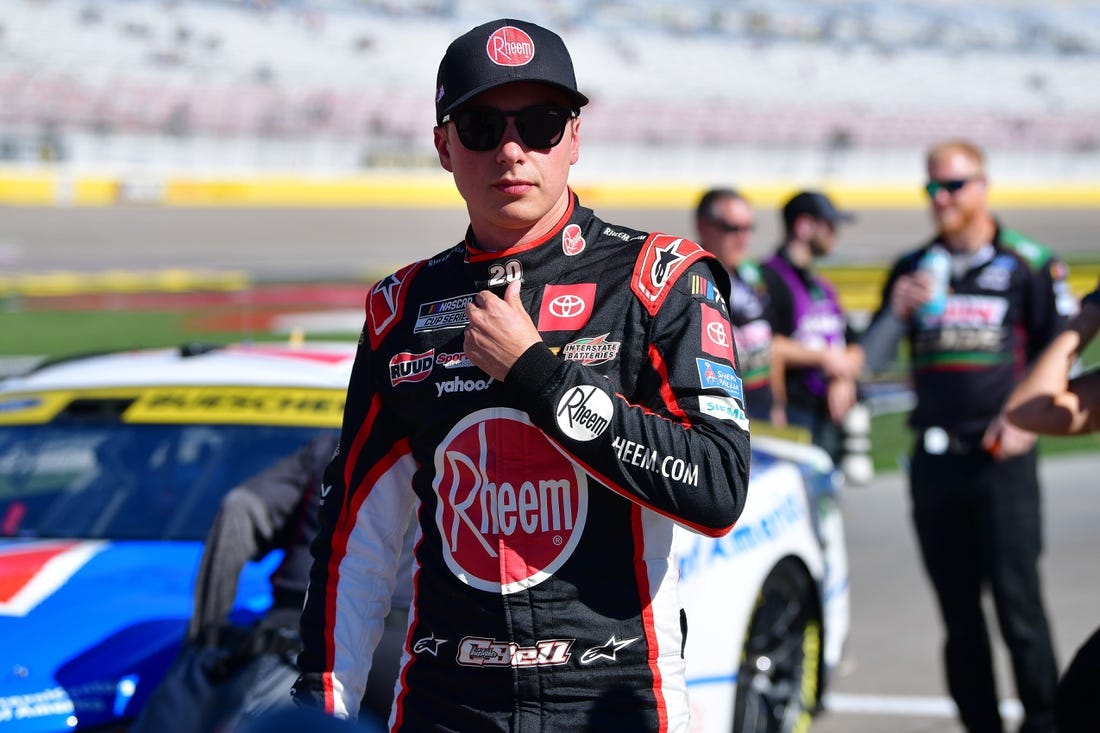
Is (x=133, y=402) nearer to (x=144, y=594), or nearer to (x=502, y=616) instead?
(x=144, y=594)

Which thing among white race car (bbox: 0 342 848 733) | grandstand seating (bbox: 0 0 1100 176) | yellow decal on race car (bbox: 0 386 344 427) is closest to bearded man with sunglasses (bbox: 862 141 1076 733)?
white race car (bbox: 0 342 848 733)

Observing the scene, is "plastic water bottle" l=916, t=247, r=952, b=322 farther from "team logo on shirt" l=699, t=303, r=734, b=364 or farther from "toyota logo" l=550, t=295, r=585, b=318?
"toyota logo" l=550, t=295, r=585, b=318

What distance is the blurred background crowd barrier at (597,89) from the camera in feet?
104

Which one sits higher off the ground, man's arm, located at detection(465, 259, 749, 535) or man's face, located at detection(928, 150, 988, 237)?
man's face, located at detection(928, 150, 988, 237)

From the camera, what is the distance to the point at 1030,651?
403 cm

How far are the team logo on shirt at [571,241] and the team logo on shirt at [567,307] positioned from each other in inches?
2.6

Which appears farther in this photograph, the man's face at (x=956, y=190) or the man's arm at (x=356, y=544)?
the man's face at (x=956, y=190)

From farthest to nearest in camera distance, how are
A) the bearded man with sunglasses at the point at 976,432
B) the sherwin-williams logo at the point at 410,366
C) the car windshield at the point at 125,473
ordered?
1. the bearded man with sunglasses at the point at 976,432
2. the car windshield at the point at 125,473
3. the sherwin-williams logo at the point at 410,366

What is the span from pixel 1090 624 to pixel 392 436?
14.8 ft

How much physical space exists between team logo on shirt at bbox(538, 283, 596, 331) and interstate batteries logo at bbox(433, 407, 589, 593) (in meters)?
0.15

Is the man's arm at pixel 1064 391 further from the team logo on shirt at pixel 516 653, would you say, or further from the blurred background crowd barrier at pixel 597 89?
the blurred background crowd barrier at pixel 597 89

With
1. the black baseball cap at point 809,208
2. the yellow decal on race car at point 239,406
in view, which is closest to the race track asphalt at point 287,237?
the black baseball cap at point 809,208

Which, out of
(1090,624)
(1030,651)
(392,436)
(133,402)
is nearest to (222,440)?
(133,402)

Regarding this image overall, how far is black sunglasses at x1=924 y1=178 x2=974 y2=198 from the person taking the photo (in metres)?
4.22
